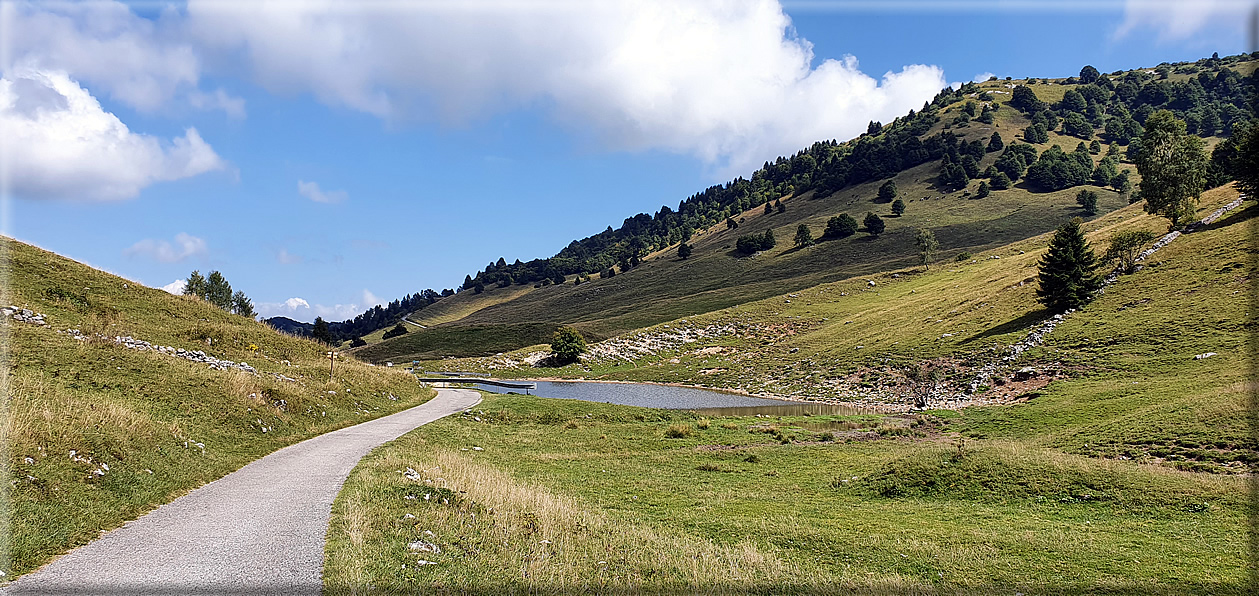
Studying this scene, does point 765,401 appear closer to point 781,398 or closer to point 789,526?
point 781,398

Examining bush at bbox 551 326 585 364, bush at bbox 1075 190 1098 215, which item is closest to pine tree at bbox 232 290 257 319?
bush at bbox 551 326 585 364

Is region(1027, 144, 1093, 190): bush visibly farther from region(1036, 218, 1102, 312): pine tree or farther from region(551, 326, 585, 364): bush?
region(551, 326, 585, 364): bush

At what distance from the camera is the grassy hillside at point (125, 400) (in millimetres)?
11742

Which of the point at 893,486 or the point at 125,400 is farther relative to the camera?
the point at 893,486

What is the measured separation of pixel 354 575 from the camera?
8984 millimetres

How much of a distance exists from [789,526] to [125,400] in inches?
803

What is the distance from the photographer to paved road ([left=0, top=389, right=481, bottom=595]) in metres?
8.59

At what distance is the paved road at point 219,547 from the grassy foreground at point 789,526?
583 millimetres

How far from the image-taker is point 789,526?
15.4 metres

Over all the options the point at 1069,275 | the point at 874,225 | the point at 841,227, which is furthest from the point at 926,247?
the point at 1069,275

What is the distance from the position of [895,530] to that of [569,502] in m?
8.45

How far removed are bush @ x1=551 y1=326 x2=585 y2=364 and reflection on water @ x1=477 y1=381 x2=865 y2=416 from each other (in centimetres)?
1449

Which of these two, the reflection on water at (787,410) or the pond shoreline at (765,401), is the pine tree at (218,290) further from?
the reflection on water at (787,410)

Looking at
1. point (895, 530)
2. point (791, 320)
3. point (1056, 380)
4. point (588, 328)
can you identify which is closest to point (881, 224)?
point (791, 320)
